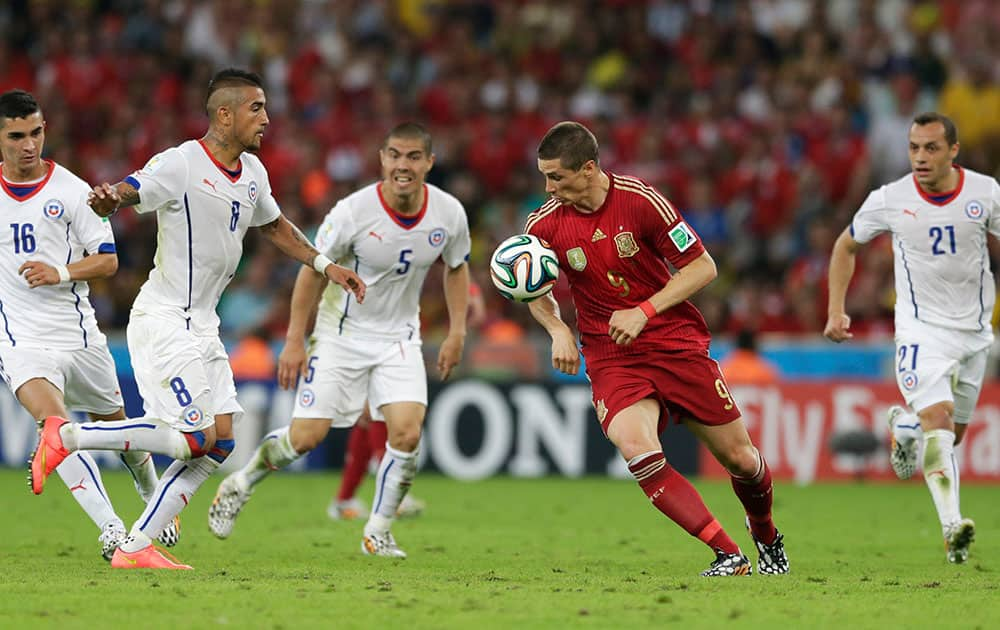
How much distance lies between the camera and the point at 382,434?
13227 millimetres

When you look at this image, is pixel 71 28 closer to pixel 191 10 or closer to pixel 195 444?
pixel 191 10

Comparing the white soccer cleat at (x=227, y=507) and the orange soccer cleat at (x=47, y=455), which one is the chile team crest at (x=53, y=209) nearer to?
the orange soccer cleat at (x=47, y=455)

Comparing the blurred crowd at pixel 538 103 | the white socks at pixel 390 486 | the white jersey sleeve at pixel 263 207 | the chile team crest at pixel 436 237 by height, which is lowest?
the white socks at pixel 390 486

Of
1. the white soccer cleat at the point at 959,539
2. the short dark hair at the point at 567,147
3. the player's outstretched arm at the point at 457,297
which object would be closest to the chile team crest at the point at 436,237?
the player's outstretched arm at the point at 457,297

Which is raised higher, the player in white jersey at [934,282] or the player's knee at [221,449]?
the player in white jersey at [934,282]

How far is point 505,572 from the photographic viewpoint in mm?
8930

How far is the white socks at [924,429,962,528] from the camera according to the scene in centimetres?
966

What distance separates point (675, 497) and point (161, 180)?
3286 mm

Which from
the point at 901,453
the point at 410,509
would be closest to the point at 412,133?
the point at 901,453

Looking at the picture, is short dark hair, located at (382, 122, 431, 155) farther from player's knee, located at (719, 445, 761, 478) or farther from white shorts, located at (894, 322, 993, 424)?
white shorts, located at (894, 322, 993, 424)

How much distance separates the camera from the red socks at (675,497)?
832cm

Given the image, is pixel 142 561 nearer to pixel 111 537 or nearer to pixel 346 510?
pixel 111 537

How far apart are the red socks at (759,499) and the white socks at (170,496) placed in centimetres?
300

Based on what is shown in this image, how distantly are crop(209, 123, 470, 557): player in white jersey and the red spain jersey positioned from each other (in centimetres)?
179
